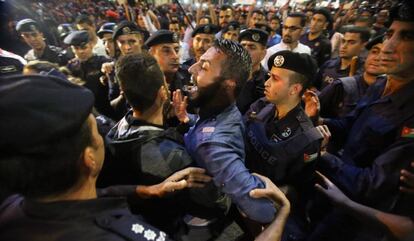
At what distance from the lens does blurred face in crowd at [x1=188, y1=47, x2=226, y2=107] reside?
185cm

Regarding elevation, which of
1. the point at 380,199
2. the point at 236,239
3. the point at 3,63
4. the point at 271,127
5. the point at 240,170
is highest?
the point at 3,63

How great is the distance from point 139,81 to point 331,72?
124 inches

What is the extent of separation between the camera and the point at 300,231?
208 centimetres

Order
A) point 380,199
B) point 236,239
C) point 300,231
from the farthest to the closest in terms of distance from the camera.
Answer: point 236,239 → point 300,231 → point 380,199

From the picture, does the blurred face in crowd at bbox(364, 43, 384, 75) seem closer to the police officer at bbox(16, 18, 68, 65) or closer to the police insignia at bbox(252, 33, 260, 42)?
the police insignia at bbox(252, 33, 260, 42)

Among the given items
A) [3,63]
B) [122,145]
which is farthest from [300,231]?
[3,63]

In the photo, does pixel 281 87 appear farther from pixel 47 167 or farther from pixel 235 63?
pixel 47 167

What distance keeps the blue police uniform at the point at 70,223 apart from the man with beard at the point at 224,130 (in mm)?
557

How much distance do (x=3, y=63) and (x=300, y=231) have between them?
341 cm

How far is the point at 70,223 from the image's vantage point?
2.94ft

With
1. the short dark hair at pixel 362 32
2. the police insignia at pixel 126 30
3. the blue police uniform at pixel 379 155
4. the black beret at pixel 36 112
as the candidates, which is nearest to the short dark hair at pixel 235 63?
the blue police uniform at pixel 379 155

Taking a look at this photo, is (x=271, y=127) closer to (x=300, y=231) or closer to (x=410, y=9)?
(x=300, y=231)

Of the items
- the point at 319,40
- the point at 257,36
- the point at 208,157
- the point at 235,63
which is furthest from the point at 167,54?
the point at 319,40

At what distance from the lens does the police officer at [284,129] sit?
6.08ft
